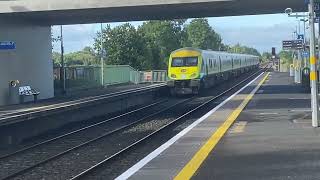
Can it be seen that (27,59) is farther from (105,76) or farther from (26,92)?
(105,76)

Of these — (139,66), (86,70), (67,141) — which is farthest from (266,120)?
(139,66)

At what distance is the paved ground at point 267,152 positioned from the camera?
974 cm

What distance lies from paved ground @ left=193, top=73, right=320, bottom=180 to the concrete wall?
1611 cm

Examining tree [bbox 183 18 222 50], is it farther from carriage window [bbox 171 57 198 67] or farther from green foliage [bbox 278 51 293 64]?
carriage window [bbox 171 57 198 67]

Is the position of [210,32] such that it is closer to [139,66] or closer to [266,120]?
[139,66]

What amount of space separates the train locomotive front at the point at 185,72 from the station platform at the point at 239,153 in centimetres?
1869

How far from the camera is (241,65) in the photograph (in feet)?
235

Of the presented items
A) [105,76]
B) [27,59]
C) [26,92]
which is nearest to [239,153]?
[26,92]

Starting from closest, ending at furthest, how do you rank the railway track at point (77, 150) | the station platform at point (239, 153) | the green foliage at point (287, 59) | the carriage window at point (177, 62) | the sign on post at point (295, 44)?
the station platform at point (239, 153) → the railway track at point (77, 150) → the carriage window at point (177, 62) → the sign on post at point (295, 44) → the green foliage at point (287, 59)

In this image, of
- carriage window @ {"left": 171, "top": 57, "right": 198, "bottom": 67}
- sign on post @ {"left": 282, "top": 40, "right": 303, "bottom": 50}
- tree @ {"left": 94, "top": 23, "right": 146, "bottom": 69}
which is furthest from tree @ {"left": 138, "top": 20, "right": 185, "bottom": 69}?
carriage window @ {"left": 171, "top": 57, "right": 198, "bottom": 67}

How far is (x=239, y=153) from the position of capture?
1209 centimetres

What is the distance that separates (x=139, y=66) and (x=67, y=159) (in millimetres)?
54279

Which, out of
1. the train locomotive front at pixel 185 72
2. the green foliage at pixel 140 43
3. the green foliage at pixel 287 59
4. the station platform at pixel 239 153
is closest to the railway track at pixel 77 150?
the station platform at pixel 239 153

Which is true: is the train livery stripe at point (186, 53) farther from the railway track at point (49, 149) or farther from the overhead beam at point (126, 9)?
the railway track at point (49, 149)
